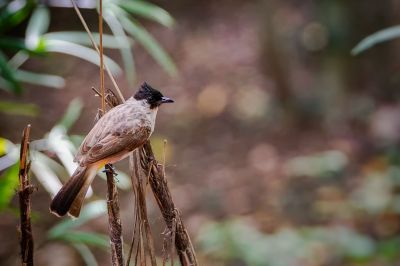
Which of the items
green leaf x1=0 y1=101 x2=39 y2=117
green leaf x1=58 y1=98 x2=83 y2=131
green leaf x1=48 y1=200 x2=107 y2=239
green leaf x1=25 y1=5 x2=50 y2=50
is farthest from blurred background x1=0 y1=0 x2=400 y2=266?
green leaf x1=48 y1=200 x2=107 y2=239

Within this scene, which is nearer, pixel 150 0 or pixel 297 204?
pixel 297 204

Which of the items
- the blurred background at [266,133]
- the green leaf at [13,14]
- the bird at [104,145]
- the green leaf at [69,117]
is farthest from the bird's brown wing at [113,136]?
the blurred background at [266,133]

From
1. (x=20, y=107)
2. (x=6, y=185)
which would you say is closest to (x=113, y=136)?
(x=6, y=185)

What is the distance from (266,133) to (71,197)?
5013 millimetres

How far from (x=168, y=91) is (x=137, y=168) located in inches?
234

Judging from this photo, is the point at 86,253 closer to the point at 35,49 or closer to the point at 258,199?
the point at 35,49

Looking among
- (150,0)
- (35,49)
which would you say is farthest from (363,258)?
(150,0)

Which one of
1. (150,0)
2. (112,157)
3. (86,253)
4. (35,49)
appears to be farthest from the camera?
(150,0)

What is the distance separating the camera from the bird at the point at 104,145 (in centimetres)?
127

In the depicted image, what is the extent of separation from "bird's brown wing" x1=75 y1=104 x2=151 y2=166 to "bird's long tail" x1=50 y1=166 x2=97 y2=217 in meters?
0.04

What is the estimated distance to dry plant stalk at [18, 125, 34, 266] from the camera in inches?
44.4

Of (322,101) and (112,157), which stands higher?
(322,101)

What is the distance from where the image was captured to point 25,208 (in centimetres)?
113

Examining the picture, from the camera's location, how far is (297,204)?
512 cm
